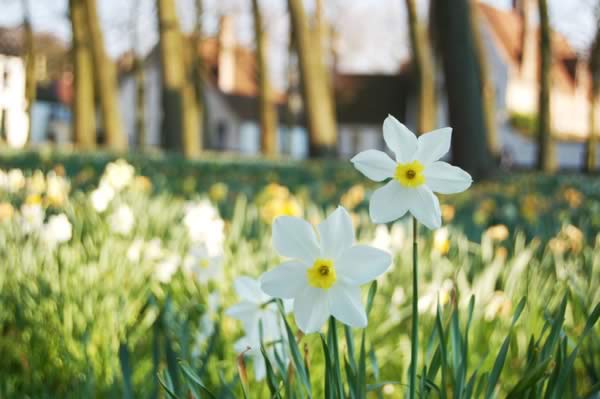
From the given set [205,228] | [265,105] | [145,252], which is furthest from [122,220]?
[265,105]

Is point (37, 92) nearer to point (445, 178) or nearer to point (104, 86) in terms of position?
point (104, 86)

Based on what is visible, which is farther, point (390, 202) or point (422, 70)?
point (422, 70)

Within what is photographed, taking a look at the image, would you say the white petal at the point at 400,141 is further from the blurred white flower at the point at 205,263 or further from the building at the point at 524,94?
the building at the point at 524,94

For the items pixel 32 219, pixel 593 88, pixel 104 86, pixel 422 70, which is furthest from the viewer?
pixel 593 88

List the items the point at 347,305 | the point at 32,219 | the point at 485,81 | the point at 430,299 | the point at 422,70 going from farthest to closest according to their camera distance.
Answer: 1. the point at 422,70
2. the point at 485,81
3. the point at 32,219
4. the point at 430,299
5. the point at 347,305

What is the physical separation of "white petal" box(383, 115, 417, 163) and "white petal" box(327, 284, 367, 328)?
0.21 m

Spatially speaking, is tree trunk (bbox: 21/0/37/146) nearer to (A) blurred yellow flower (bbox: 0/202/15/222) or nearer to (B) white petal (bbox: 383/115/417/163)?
(A) blurred yellow flower (bbox: 0/202/15/222)

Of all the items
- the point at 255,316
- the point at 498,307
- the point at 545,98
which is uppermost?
the point at 545,98

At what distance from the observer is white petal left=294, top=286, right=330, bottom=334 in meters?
1.06

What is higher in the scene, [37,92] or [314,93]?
[37,92]

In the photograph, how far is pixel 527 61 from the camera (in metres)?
36.4

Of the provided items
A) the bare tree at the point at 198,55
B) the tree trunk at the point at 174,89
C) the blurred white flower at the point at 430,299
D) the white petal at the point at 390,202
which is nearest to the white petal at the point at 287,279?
the white petal at the point at 390,202

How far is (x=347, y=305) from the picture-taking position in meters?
1.05

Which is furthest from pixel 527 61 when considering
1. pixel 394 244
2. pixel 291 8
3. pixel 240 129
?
pixel 394 244
